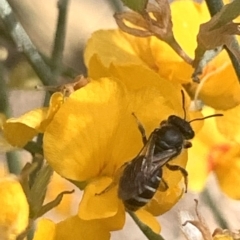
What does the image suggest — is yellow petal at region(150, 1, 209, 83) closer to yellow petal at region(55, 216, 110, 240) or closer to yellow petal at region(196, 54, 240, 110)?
yellow petal at region(196, 54, 240, 110)

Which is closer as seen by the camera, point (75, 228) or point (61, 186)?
point (75, 228)

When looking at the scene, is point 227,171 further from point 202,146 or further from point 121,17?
point 121,17

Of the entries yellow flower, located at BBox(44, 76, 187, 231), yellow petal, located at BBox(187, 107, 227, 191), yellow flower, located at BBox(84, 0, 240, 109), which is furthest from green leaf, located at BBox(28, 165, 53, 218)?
yellow petal, located at BBox(187, 107, 227, 191)

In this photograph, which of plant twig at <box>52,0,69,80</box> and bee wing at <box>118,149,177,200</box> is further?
plant twig at <box>52,0,69,80</box>

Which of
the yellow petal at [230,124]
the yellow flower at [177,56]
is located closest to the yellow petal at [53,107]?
the yellow flower at [177,56]

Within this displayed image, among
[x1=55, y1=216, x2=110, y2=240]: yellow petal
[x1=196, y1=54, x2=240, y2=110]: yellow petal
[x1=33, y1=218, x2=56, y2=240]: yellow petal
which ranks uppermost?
[x1=33, y1=218, x2=56, y2=240]: yellow petal

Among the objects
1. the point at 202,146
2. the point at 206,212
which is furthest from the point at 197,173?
the point at 206,212

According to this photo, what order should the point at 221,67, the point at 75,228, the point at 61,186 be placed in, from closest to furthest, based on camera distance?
the point at 75,228, the point at 221,67, the point at 61,186

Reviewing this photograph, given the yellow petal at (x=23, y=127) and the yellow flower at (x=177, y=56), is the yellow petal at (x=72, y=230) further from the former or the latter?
the yellow flower at (x=177, y=56)
